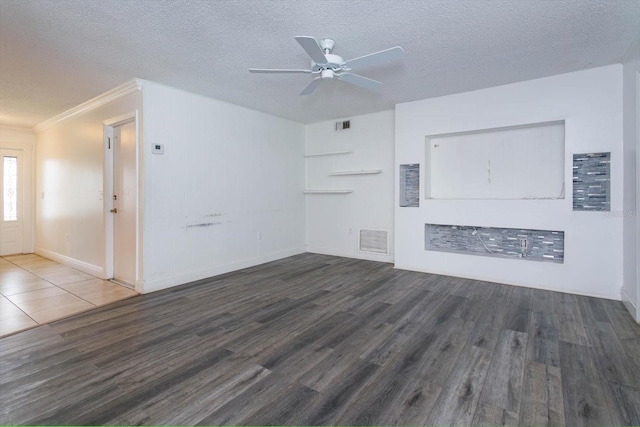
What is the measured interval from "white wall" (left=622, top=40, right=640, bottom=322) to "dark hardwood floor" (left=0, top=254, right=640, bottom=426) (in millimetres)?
269

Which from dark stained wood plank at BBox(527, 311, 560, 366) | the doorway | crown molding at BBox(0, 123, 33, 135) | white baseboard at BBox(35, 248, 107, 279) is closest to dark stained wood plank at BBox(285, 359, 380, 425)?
dark stained wood plank at BBox(527, 311, 560, 366)

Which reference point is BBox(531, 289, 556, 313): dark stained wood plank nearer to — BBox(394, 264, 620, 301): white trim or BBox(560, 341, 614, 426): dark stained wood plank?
BBox(394, 264, 620, 301): white trim

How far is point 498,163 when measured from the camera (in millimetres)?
4336

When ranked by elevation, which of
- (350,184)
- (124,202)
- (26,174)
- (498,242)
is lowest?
(498,242)

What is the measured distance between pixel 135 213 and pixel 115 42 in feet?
6.32

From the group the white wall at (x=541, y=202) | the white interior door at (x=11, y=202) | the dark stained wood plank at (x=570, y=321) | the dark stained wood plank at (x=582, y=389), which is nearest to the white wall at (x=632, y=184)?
the white wall at (x=541, y=202)

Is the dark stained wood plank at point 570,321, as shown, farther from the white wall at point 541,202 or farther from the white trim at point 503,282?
the white wall at point 541,202

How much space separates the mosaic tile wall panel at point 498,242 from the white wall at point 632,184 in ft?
2.04

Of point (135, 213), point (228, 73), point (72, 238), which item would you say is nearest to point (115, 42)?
point (228, 73)

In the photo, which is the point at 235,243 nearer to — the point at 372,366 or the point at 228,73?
the point at 228,73

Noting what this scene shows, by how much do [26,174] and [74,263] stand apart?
113 inches

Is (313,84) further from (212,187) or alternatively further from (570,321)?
(570,321)

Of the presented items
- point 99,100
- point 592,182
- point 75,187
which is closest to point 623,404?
point 592,182

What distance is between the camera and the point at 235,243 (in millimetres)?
4914
